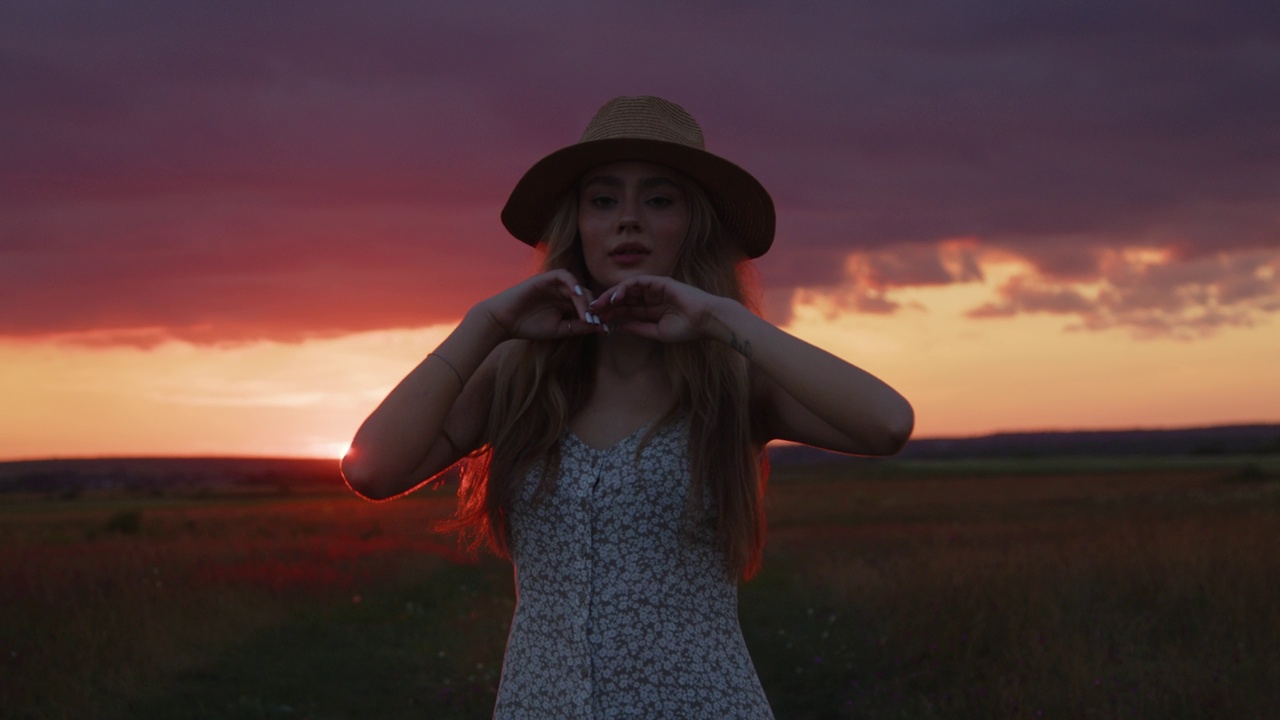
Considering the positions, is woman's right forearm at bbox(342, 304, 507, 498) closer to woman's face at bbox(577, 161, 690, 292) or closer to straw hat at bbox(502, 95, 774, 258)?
woman's face at bbox(577, 161, 690, 292)

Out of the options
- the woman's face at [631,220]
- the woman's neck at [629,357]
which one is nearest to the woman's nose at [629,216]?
the woman's face at [631,220]

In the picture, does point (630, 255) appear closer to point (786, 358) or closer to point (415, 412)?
point (786, 358)

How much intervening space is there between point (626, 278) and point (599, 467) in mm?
459

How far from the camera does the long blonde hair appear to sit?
2.73 meters

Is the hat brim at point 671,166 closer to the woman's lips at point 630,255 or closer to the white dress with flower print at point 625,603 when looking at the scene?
the woman's lips at point 630,255

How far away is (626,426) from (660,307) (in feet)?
1.01

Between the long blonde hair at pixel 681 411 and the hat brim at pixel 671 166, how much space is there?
0.05m

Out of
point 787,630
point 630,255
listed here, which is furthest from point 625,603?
point 787,630

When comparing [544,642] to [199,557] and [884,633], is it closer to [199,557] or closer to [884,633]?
[884,633]

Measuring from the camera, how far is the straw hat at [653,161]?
9.55ft

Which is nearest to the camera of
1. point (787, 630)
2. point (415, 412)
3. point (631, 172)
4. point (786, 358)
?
point (786, 358)

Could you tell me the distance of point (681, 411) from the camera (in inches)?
111

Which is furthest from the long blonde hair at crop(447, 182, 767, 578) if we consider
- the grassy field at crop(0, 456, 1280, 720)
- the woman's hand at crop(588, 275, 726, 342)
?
the grassy field at crop(0, 456, 1280, 720)

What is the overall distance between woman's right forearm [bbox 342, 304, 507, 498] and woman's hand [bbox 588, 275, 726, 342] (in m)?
0.30
